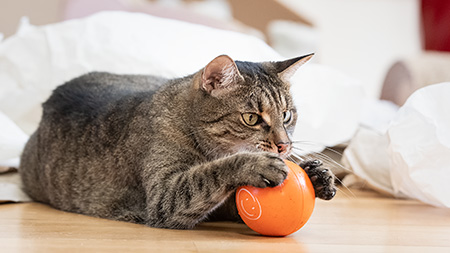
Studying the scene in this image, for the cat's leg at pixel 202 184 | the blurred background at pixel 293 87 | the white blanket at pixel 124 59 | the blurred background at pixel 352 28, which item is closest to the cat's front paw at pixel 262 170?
the cat's leg at pixel 202 184

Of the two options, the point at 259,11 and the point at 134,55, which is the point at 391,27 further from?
the point at 134,55

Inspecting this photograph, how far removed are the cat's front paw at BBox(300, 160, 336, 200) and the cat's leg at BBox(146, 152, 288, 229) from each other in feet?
0.50

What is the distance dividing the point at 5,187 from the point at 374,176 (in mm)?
1374

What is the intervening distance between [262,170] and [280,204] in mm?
95

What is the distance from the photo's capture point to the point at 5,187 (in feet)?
6.04

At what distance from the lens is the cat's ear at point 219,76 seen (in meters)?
1.41

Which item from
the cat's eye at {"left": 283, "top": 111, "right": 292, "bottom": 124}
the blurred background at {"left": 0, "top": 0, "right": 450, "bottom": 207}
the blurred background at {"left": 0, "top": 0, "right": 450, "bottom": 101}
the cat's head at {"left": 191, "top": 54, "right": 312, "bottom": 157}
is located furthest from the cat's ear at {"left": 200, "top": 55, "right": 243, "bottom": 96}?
the blurred background at {"left": 0, "top": 0, "right": 450, "bottom": 101}

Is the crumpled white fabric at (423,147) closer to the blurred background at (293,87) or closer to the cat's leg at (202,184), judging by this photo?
the blurred background at (293,87)

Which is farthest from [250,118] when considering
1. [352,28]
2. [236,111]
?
[352,28]

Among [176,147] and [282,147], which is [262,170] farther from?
[176,147]

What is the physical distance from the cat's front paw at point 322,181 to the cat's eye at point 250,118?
7.3 inches

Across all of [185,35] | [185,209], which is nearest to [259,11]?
[185,35]

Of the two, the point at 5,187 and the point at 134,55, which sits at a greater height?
the point at 134,55

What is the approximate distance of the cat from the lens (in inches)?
52.3
